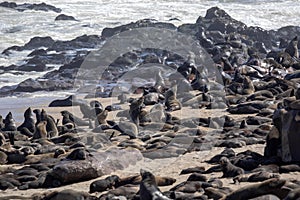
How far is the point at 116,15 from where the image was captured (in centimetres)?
3712

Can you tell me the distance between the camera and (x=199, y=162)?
9.28 m

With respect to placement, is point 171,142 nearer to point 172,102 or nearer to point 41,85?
point 172,102

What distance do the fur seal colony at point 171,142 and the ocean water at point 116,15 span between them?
32.3 feet

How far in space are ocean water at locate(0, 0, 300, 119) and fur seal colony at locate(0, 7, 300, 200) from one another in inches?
387

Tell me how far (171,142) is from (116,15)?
27269mm

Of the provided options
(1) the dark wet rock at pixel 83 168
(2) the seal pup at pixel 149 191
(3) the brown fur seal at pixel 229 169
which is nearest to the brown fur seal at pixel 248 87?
(1) the dark wet rock at pixel 83 168

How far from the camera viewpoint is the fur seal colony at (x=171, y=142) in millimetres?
7422

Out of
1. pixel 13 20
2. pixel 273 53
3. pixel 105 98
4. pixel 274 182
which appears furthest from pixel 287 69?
pixel 13 20

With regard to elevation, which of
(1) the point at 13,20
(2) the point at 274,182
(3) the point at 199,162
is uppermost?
(2) the point at 274,182

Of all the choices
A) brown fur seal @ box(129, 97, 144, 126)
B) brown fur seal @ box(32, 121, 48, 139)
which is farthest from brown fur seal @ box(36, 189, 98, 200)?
brown fur seal @ box(129, 97, 144, 126)

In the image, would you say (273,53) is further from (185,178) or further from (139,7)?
(139,7)

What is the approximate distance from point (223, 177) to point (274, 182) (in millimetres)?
1911

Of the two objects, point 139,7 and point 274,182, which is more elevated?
point 274,182

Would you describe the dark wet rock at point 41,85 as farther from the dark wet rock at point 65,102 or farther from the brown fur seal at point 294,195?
the brown fur seal at point 294,195
